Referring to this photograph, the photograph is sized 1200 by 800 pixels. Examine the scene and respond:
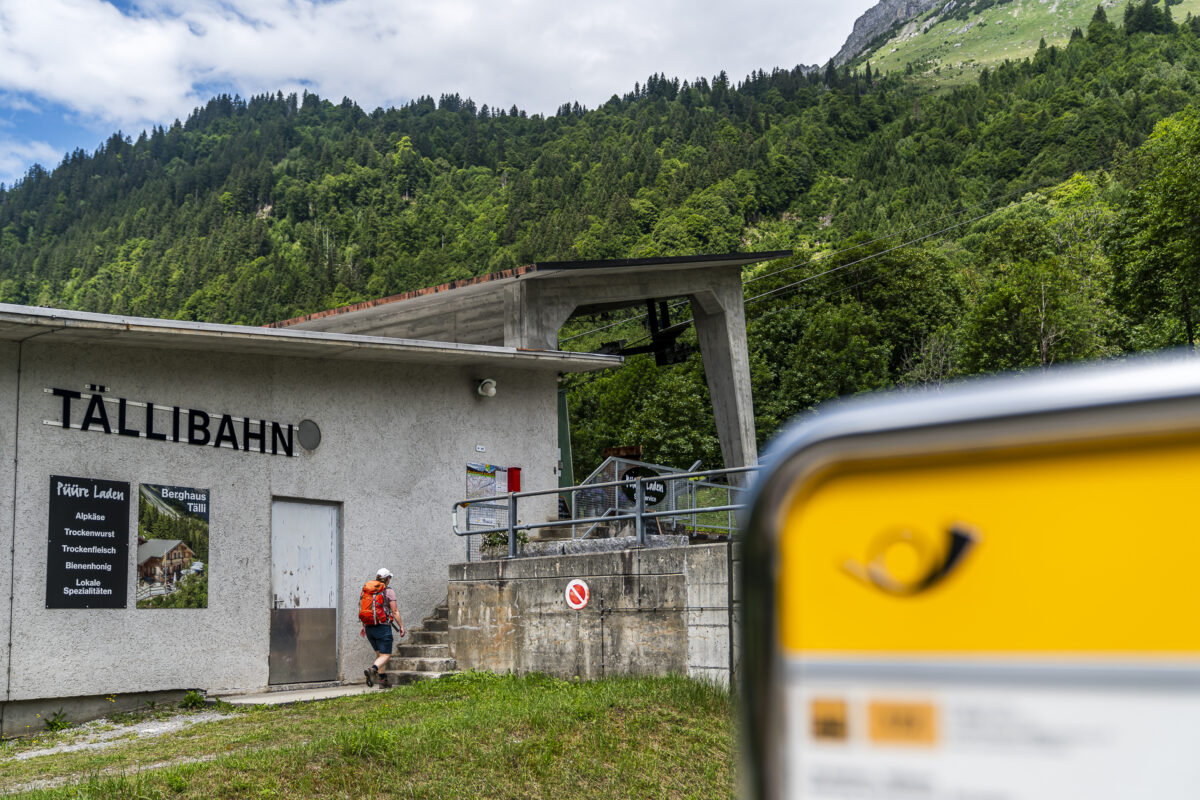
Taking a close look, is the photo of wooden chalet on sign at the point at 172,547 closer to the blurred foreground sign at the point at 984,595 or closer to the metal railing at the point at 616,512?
the metal railing at the point at 616,512

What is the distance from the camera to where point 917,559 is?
1302 mm

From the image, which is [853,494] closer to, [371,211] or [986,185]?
[986,185]

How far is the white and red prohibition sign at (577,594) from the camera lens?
1470cm

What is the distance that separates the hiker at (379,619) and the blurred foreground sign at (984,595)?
1476cm

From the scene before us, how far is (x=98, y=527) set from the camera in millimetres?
13789

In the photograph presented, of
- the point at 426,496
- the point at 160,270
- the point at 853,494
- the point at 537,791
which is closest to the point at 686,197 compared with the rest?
the point at 160,270

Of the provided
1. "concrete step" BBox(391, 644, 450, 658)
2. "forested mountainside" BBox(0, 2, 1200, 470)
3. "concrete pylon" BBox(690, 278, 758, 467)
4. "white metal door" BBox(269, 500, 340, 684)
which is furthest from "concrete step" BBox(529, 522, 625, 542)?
"forested mountainside" BBox(0, 2, 1200, 470)

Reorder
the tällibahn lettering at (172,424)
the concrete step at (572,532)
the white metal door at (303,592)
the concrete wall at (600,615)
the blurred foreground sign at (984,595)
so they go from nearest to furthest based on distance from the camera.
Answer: the blurred foreground sign at (984,595) < the concrete wall at (600,615) < the tällibahn lettering at (172,424) < the white metal door at (303,592) < the concrete step at (572,532)

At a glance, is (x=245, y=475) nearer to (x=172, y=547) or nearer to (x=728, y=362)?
(x=172, y=547)

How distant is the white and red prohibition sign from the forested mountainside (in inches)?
1029

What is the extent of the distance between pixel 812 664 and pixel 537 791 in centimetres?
811

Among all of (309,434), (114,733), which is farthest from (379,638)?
(114,733)

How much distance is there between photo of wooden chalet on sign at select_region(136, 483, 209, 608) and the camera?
1425cm

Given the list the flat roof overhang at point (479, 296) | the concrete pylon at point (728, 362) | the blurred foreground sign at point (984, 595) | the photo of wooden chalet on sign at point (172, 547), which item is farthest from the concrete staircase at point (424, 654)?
the blurred foreground sign at point (984, 595)
